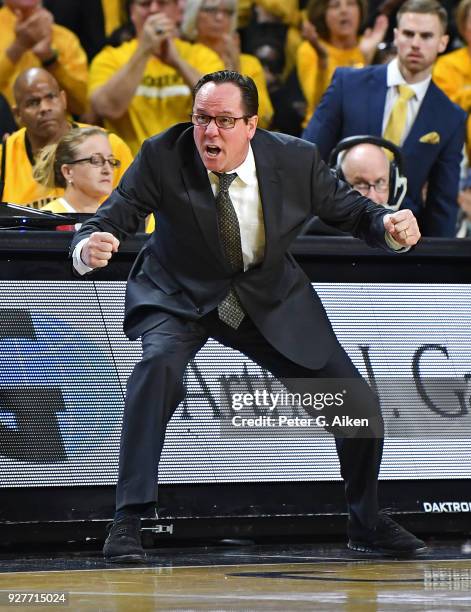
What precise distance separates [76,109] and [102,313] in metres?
3.63

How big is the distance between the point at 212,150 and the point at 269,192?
0.26 m

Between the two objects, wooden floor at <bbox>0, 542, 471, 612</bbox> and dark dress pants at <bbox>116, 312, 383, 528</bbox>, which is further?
dark dress pants at <bbox>116, 312, 383, 528</bbox>

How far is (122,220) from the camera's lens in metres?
4.34

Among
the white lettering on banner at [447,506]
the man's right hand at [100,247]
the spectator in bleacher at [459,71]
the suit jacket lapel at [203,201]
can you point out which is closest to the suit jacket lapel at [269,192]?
the suit jacket lapel at [203,201]

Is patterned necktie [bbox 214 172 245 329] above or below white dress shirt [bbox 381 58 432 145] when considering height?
below

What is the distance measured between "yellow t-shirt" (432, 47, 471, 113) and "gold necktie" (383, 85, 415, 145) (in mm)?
1798

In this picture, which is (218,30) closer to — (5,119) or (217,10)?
(217,10)

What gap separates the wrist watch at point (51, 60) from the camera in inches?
317

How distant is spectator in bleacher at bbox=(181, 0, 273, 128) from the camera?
27.3 feet

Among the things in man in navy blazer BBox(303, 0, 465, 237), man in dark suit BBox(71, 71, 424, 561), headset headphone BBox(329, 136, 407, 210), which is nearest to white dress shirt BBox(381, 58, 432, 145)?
man in navy blazer BBox(303, 0, 465, 237)

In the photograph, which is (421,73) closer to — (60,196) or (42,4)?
(60,196)

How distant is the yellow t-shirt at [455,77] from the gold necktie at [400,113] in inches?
70.8

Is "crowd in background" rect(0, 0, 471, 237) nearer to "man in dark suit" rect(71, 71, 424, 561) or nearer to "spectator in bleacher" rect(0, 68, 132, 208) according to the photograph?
"spectator in bleacher" rect(0, 68, 132, 208)

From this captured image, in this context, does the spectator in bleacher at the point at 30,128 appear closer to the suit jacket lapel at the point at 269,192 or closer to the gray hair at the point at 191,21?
the gray hair at the point at 191,21
